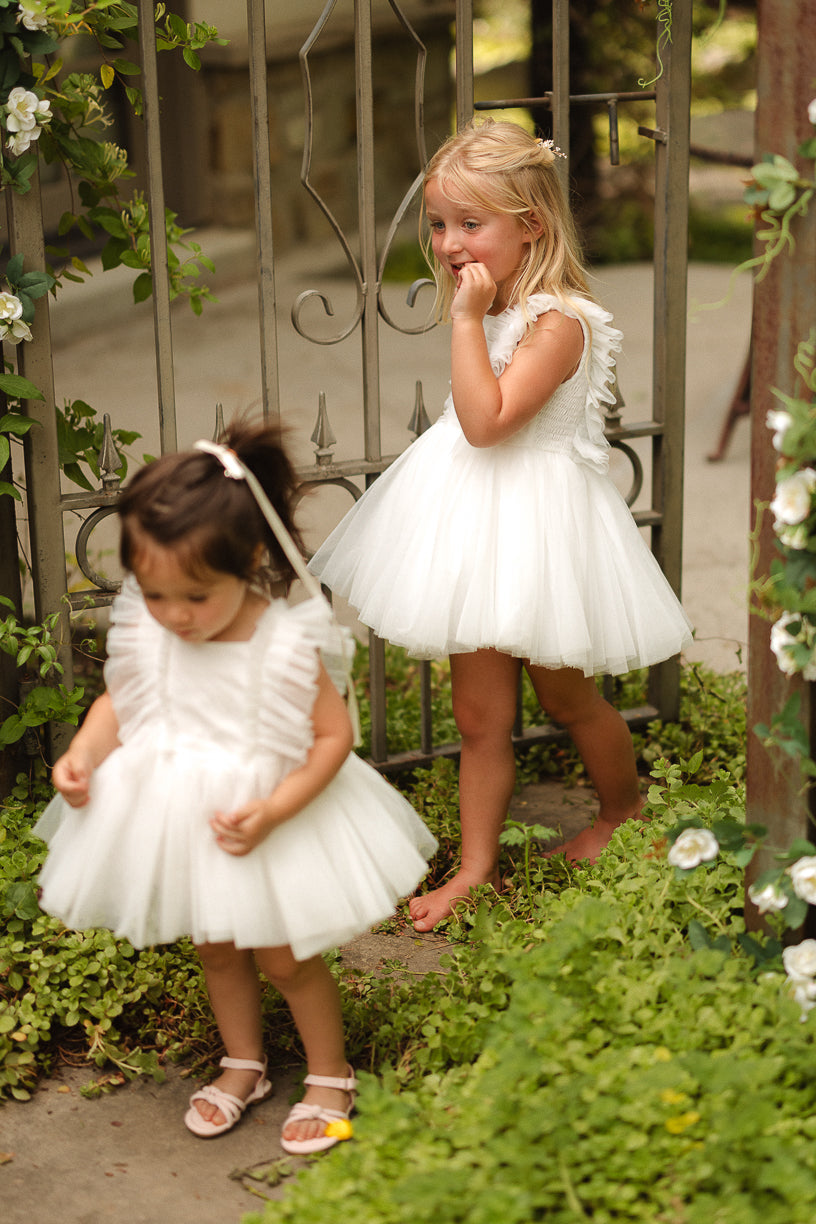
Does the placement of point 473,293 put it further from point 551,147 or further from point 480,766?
point 480,766

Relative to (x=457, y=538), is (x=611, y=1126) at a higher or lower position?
lower

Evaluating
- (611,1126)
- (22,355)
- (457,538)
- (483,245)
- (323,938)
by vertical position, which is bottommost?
(611,1126)

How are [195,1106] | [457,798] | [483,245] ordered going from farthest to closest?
[457,798] → [483,245] → [195,1106]

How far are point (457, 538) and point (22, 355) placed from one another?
944 millimetres

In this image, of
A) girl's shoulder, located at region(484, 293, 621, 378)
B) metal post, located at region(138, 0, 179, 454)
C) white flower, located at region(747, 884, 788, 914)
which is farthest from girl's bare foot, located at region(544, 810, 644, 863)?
metal post, located at region(138, 0, 179, 454)

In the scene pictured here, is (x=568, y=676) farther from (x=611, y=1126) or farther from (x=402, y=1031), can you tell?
(x=611, y=1126)

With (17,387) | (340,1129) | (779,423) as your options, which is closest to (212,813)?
(340,1129)

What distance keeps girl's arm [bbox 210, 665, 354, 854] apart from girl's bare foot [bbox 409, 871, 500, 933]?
0.80 m

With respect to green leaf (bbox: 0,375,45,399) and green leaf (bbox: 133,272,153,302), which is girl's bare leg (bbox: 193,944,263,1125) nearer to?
green leaf (bbox: 0,375,45,399)

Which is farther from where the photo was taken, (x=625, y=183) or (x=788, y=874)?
(x=625, y=183)

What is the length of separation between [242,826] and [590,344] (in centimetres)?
117

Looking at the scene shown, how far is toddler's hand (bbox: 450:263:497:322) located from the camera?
2393 millimetres

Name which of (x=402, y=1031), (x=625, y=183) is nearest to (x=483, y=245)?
(x=402, y=1031)

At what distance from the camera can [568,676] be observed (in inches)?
105
